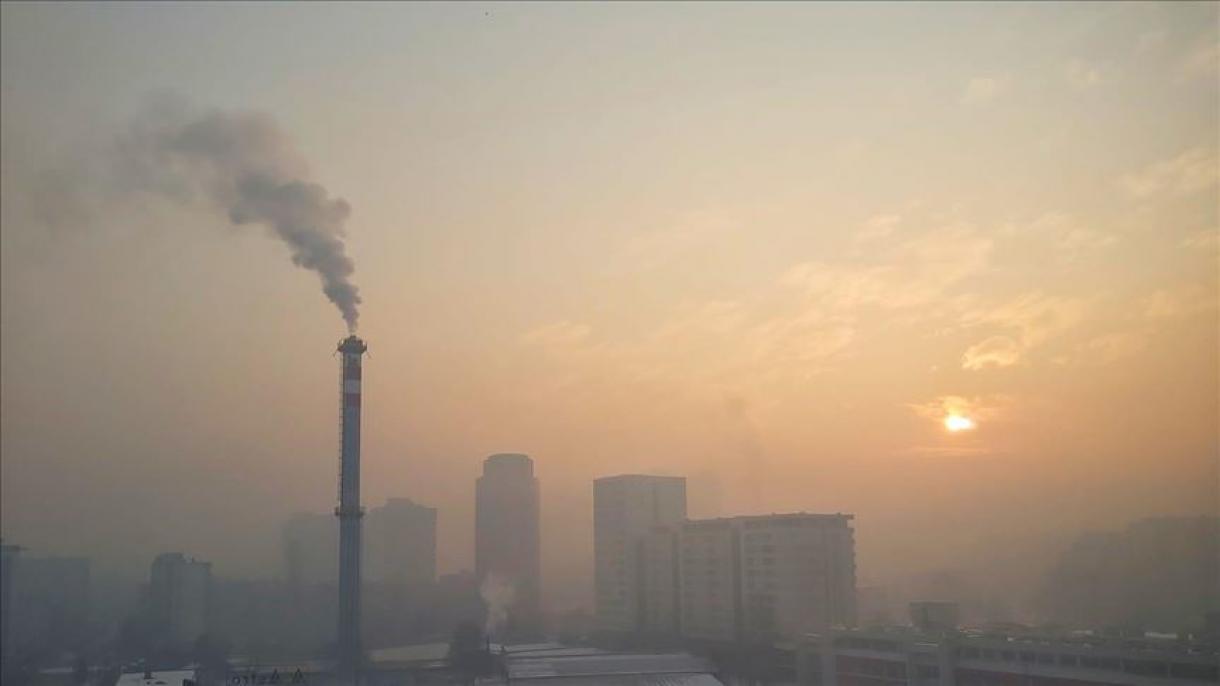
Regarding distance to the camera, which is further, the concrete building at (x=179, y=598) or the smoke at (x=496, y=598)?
the smoke at (x=496, y=598)

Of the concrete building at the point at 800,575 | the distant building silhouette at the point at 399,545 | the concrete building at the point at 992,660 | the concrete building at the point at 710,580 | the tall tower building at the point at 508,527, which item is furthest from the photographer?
the tall tower building at the point at 508,527

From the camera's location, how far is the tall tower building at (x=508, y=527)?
188ft

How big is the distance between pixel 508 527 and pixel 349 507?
33.5m

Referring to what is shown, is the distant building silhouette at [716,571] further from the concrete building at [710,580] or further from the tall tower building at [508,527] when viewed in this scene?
the tall tower building at [508,527]

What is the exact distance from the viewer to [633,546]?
156ft

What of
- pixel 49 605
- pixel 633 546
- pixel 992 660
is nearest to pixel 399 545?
pixel 633 546

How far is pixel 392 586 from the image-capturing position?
1934 inches

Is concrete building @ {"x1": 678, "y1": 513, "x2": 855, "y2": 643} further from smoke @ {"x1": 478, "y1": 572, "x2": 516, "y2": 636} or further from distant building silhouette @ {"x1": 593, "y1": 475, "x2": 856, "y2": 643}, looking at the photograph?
smoke @ {"x1": 478, "y1": 572, "x2": 516, "y2": 636}

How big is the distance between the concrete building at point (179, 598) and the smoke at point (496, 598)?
11.7 m

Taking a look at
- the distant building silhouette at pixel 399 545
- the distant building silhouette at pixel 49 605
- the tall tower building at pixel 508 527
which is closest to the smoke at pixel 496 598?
the tall tower building at pixel 508 527

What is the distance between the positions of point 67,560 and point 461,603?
22996mm

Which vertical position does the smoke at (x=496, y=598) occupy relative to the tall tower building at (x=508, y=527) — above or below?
below

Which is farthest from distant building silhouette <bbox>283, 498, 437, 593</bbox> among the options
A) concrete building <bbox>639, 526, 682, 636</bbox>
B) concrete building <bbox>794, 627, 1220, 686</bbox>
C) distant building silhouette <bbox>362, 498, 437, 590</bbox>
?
concrete building <bbox>794, 627, 1220, 686</bbox>

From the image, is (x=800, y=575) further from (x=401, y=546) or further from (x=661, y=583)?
(x=401, y=546)
